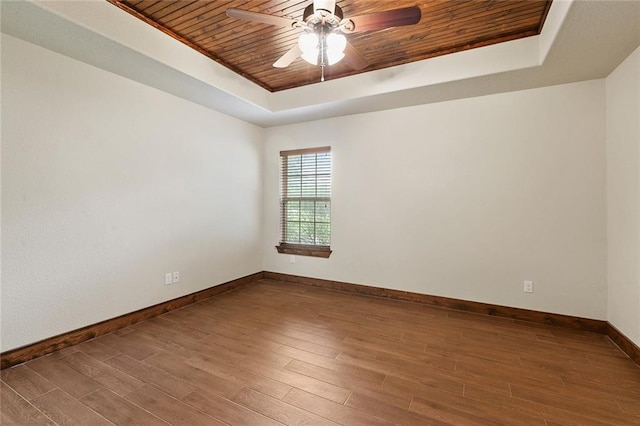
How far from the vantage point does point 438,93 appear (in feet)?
10.2

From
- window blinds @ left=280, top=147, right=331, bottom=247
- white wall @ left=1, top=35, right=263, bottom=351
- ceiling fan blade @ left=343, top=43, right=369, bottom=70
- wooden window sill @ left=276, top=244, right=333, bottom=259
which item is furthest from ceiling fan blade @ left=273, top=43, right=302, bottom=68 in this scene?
wooden window sill @ left=276, top=244, right=333, bottom=259

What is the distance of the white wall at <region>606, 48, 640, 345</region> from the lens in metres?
2.23

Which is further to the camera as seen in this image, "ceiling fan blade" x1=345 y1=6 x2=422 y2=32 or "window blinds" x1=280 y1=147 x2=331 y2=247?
"window blinds" x1=280 y1=147 x2=331 y2=247

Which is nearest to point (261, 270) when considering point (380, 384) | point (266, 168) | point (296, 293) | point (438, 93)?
point (296, 293)

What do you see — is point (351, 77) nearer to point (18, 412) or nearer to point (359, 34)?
point (359, 34)

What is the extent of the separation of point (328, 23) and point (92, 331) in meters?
3.26

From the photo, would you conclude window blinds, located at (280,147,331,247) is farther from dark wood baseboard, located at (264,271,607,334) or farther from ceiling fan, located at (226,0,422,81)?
ceiling fan, located at (226,0,422,81)

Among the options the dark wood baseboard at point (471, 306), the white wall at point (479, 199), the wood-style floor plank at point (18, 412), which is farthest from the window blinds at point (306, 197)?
the wood-style floor plank at point (18, 412)

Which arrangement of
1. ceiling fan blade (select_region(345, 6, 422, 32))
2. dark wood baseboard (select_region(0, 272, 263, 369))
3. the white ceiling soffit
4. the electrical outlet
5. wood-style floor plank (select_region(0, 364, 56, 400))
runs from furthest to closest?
the electrical outlet, dark wood baseboard (select_region(0, 272, 263, 369)), the white ceiling soffit, wood-style floor plank (select_region(0, 364, 56, 400)), ceiling fan blade (select_region(345, 6, 422, 32))

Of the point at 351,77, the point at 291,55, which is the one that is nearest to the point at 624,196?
the point at 351,77

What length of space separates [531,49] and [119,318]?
15.2 feet

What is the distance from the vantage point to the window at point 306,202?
420cm

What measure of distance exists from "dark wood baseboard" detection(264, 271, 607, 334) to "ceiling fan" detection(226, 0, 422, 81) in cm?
286

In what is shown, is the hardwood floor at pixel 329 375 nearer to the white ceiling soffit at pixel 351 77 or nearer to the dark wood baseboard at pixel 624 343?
the dark wood baseboard at pixel 624 343
